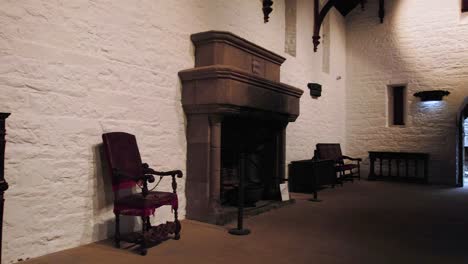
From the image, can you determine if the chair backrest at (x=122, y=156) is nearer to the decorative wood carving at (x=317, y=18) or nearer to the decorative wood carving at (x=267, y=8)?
the decorative wood carving at (x=267, y=8)

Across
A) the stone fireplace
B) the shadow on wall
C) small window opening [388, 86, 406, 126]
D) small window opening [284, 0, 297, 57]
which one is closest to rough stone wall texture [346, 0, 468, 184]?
small window opening [388, 86, 406, 126]

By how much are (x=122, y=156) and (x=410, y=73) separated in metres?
6.87

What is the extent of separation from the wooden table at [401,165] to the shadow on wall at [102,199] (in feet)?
20.7

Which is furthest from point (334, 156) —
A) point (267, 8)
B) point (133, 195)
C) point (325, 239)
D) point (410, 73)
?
point (133, 195)

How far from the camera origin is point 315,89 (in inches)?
274

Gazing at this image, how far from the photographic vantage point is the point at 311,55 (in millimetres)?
6977

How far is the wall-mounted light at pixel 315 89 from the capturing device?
6846 millimetres

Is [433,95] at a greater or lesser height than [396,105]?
greater

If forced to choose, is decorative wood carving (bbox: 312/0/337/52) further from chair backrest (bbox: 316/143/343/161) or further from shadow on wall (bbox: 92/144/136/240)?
shadow on wall (bbox: 92/144/136/240)

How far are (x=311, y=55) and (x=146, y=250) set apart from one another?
526 centimetres

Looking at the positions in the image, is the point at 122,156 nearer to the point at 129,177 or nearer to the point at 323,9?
the point at 129,177

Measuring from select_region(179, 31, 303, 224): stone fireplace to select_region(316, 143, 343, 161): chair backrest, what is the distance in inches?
89.4

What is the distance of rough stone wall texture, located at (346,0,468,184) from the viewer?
24.3 ft

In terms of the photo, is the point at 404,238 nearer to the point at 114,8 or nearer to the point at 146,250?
the point at 146,250
